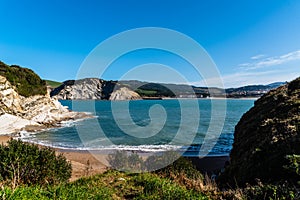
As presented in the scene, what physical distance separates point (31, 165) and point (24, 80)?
52.1 meters

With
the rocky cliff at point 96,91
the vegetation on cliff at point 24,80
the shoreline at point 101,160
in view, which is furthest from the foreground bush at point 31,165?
the rocky cliff at point 96,91

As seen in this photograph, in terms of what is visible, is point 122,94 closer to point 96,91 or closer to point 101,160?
point 96,91

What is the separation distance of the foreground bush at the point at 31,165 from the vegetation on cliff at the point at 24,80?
4537 centimetres

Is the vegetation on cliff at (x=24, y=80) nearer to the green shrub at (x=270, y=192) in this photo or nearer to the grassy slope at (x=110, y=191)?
the grassy slope at (x=110, y=191)

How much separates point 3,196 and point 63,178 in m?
5.12

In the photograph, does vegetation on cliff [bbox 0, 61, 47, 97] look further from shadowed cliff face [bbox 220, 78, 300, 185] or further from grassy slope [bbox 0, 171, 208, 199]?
shadowed cliff face [bbox 220, 78, 300, 185]

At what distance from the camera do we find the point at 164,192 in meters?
5.77

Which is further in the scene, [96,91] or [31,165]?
[96,91]

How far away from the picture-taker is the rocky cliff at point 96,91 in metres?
174

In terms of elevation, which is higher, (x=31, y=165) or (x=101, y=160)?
(x=31, y=165)

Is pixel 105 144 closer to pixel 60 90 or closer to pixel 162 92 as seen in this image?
pixel 162 92

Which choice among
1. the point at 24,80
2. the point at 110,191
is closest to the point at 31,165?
the point at 110,191

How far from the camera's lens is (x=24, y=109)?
45781mm

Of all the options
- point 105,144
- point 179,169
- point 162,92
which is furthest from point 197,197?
point 162,92
